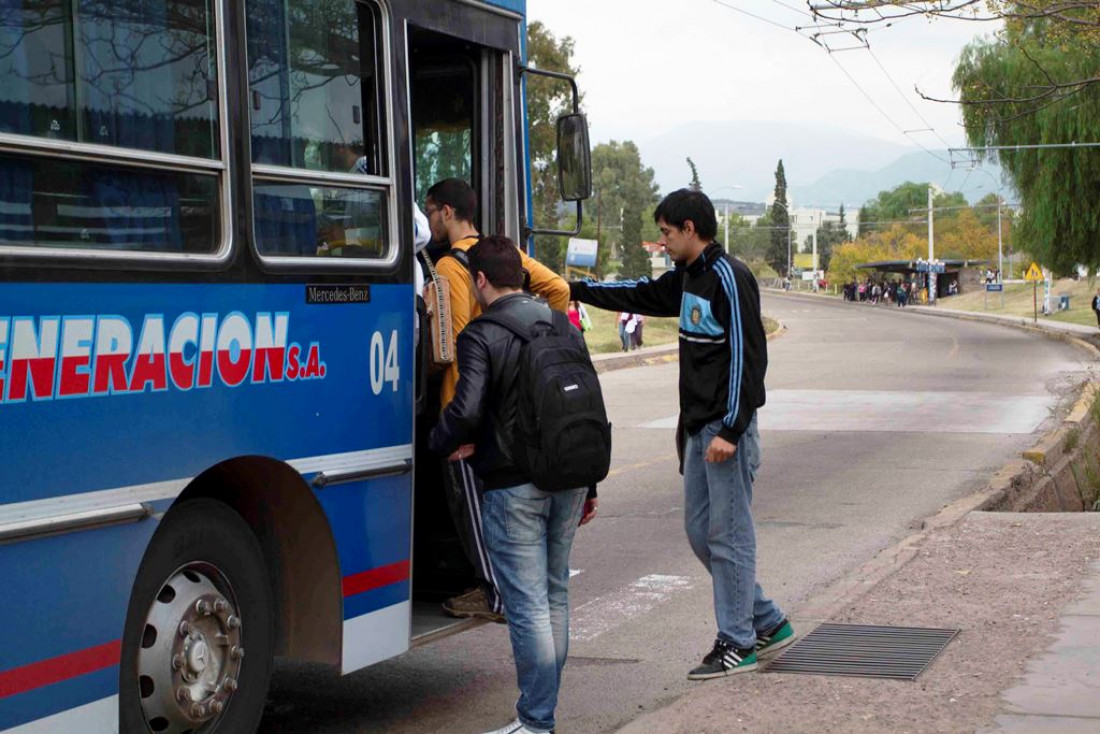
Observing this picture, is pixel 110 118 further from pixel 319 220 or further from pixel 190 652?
pixel 190 652

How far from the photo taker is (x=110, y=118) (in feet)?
14.1

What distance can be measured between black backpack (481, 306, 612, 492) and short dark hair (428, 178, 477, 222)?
92cm

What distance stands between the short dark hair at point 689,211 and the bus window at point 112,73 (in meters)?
2.22

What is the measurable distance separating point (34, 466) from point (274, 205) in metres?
1.44

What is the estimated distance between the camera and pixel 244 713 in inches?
198

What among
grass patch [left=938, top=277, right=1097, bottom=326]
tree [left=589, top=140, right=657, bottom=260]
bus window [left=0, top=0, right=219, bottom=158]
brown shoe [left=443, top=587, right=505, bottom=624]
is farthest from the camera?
tree [left=589, top=140, right=657, bottom=260]

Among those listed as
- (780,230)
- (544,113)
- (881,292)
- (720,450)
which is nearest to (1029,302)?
(881,292)

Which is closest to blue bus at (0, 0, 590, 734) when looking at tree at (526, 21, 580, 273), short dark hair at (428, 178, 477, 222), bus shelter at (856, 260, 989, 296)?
short dark hair at (428, 178, 477, 222)

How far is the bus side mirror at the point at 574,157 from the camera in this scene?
6.84 metres

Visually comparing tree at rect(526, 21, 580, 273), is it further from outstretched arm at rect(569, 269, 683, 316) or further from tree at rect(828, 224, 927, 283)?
tree at rect(828, 224, 927, 283)

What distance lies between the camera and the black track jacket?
6105 millimetres

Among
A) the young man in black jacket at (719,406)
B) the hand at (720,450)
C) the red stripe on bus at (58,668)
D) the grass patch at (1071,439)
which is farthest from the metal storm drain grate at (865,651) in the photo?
the grass patch at (1071,439)

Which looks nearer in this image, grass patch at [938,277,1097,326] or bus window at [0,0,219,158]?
bus window at [0,0,219,158]

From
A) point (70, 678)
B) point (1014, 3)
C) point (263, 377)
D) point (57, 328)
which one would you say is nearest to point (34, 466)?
point (57, 328)
